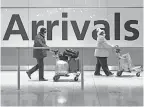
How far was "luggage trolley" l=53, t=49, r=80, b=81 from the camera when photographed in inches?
372

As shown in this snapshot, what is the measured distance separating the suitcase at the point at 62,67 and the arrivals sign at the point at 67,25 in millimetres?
4306

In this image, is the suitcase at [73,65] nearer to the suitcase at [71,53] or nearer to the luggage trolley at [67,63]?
the luggage trolley at [67,63]

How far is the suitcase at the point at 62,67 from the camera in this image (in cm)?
952

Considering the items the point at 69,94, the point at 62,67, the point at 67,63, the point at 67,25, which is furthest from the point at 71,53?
the point at 67,25

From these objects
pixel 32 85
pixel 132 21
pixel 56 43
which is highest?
pixel 132 21

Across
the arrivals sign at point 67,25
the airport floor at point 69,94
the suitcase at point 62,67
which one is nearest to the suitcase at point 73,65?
the suitcase at point 62,67

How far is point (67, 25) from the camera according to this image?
13883 mm

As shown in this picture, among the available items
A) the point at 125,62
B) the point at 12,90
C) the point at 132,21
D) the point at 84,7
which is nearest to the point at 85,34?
the point at 84,7

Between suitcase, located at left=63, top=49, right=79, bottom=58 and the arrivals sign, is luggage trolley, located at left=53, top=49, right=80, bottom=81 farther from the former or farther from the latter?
the arrivals sign

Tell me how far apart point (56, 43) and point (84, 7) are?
1.83 metres

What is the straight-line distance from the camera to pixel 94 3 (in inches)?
545

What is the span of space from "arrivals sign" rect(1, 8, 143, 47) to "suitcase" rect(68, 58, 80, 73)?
4447 millimetres

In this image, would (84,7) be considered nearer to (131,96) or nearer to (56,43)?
(56,43)

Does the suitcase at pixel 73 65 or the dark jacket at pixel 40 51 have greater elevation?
the dark jacket at pixel 40 51
